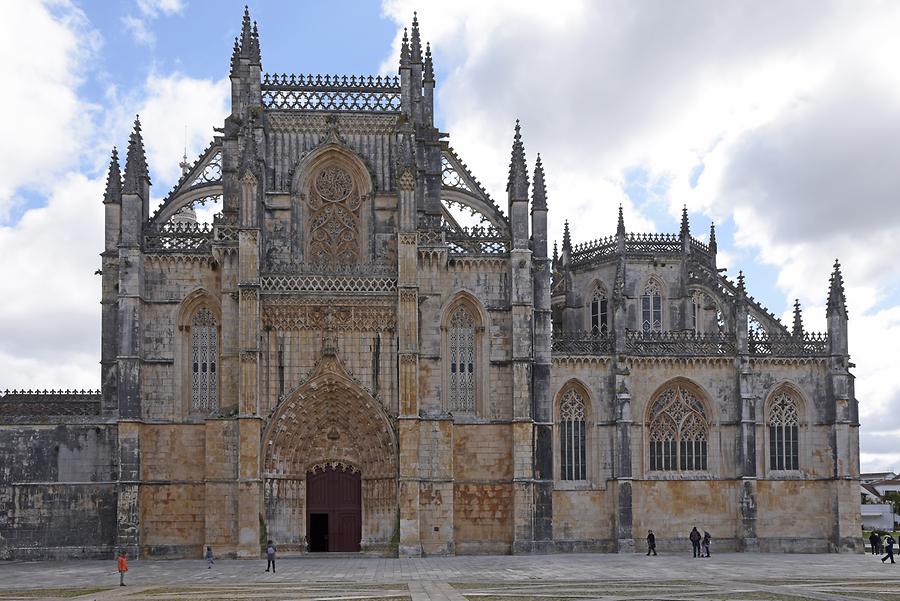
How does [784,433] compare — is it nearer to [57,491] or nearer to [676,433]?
[676,433]

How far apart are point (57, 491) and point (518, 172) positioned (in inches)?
947

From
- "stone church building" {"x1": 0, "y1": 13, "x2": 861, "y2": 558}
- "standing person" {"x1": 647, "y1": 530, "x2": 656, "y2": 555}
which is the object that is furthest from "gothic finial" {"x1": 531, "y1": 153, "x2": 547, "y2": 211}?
"standing person" {"x1": 647, "y1": 530, "x2": 656, "y2": 555}

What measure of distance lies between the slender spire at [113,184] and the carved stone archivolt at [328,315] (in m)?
8.50

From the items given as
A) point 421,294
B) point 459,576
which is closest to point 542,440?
point 421,294

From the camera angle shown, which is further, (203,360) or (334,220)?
(334,220)

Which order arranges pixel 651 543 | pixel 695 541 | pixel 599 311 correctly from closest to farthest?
1. pixel 695 541
2. pixel 651 543
3. pixel 599 311

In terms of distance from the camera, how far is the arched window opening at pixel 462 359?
48125mm

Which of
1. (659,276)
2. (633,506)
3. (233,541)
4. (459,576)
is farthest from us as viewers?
(659,276)

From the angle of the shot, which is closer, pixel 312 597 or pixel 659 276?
pixel 312 597

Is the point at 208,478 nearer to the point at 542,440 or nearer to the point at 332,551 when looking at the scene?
the point at 332,551

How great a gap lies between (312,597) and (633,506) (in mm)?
24239

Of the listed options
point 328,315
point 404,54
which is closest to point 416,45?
point 404,54

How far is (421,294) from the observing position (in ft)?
156

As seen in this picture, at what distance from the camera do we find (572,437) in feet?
166
